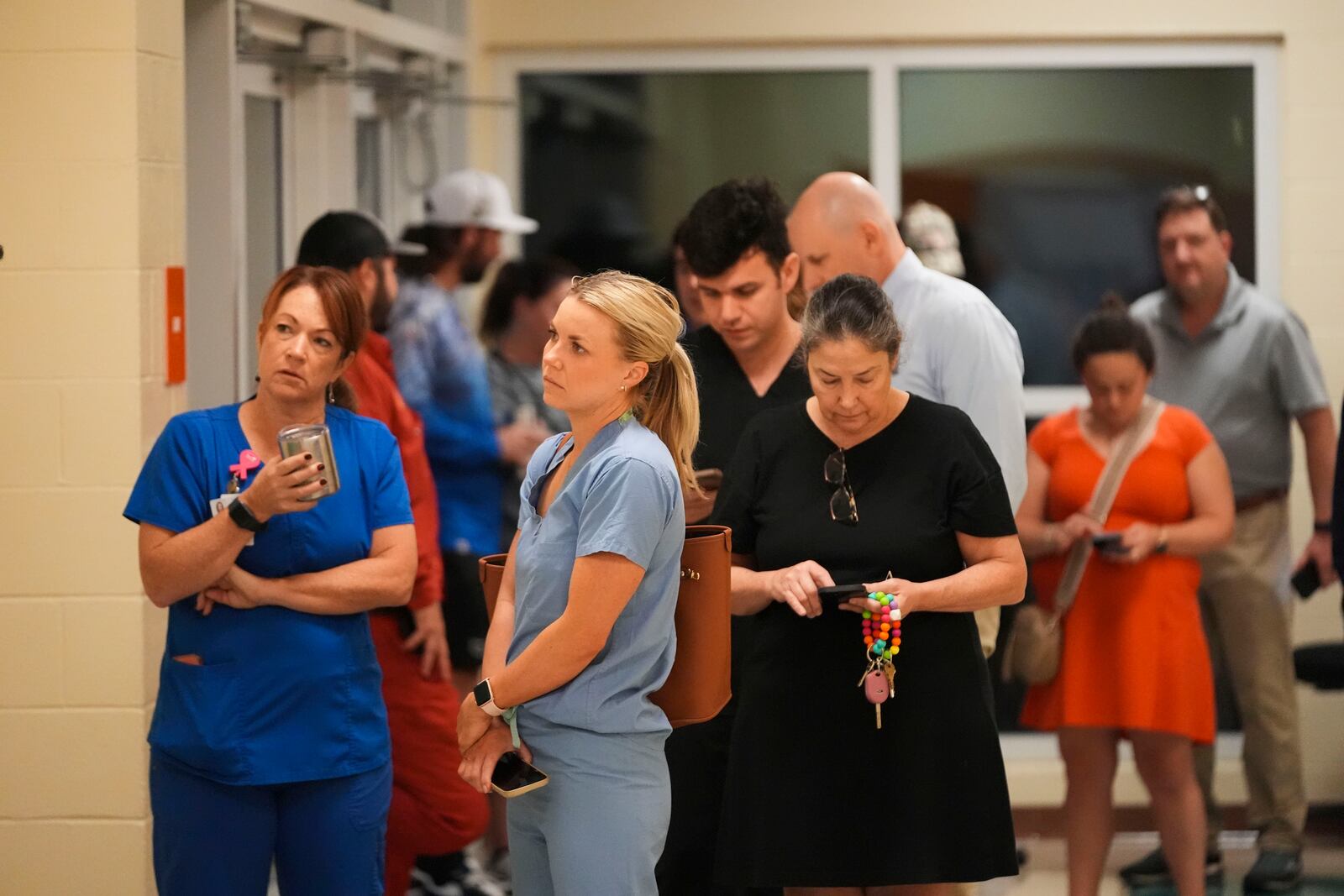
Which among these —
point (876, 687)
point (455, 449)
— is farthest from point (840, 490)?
point (455, 449)

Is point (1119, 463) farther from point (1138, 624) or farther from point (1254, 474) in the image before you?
point (1254, 474)

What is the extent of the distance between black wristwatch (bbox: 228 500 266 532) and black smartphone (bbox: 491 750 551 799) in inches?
22.3

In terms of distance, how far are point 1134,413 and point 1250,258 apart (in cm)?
172

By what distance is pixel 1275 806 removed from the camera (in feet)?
15.4

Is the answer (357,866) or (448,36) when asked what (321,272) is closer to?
(357,866)

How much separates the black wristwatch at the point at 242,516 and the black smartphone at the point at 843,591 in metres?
0.87

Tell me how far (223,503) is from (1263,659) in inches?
122

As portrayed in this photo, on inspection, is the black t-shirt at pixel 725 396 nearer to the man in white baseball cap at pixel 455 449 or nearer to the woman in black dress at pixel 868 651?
the woman in black dress at pixel 868 651

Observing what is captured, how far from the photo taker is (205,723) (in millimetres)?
2617

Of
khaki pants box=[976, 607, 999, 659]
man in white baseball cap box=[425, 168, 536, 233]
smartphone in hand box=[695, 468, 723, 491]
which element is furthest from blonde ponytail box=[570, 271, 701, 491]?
man in white baseball cap box=[425, 168, 536, 233]

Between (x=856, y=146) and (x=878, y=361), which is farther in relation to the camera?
(x=856, y=146)

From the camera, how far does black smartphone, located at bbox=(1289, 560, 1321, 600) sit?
4355 millimetres

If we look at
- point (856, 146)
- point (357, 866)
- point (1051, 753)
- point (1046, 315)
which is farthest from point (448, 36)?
point (357, 866)

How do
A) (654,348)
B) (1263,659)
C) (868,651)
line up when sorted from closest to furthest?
(654,348), (868,651), (1263,659)
